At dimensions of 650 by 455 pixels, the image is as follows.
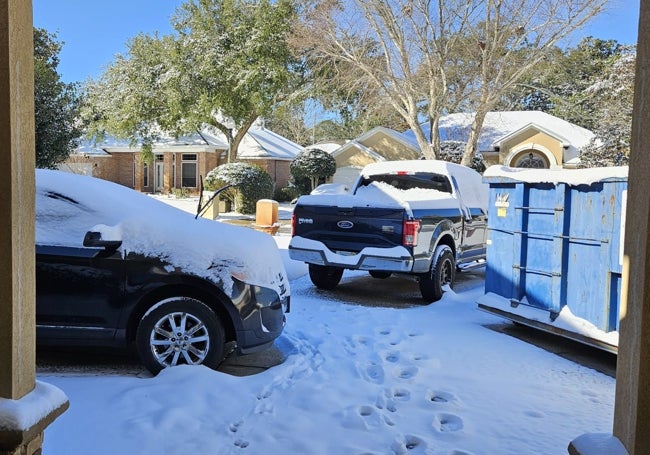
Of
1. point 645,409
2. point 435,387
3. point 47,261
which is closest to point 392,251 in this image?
Result: point 435,387

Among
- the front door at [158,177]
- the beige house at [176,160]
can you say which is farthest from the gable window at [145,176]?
the front door at [158,177]

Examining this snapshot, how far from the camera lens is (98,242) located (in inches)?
192

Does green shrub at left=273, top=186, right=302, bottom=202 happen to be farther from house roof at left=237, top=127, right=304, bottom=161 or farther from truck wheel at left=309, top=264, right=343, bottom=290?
truck wheel at left=309, top=264, right=343, bottom=290

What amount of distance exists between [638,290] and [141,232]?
414 cm

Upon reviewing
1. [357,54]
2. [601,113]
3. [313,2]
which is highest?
[313,2]

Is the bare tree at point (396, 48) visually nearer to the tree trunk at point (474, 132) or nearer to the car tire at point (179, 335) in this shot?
the tree trunk at point (474, 132)

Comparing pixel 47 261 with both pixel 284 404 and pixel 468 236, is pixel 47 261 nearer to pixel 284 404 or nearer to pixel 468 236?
pixel 284 404

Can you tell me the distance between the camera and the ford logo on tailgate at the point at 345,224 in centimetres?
841

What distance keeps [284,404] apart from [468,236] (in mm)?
6234

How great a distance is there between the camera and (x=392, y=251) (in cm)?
804

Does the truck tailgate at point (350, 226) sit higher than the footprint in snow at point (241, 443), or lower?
higher

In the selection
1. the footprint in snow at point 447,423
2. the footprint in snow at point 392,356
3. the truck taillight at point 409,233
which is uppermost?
the truck taillight at point 409,233

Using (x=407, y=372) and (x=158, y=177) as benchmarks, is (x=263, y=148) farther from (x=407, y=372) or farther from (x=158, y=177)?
(x=407, y=372)

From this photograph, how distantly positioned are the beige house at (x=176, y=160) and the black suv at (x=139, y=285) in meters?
26.8
